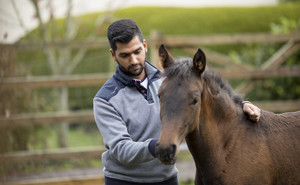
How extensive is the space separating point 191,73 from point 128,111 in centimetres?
52

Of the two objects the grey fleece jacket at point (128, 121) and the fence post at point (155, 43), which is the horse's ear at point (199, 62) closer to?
the grey fleece jacket at point (128, 121)

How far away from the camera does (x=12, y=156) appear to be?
561cm

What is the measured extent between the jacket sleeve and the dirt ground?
11.2 ft

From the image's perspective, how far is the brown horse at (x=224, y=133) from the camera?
2406 mm

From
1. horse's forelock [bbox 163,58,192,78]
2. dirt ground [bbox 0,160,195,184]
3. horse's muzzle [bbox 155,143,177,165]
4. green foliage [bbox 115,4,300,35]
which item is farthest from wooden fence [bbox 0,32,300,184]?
green foliage [bbox 115,4,300,35]

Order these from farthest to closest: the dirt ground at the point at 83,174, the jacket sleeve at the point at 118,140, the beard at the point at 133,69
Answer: the dirt ground at the point at 83,174 < the beard at the point at 133,69 < the jacket sleeve at the point at 118,140

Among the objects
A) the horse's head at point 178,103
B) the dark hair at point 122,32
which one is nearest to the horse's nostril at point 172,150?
the horse's head at point 178,103

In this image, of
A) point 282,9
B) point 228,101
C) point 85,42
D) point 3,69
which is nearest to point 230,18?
point 282,9

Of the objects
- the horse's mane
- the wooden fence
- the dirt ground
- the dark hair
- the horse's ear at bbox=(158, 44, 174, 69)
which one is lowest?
the dirt ground

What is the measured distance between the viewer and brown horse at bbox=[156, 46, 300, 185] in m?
2.41

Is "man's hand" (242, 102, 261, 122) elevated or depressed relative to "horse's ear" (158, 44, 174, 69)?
depressed

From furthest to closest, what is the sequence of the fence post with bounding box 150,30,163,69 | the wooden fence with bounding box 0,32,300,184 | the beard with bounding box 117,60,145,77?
the fence post with bounding box 150,30,163,69, the wooden fence with bounding box 0,32,300,184, the beard with bounding box 117,60,145,77

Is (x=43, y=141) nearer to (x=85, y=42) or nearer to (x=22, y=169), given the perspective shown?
(x=22, y=169)

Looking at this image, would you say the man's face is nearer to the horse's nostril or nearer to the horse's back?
the horse's nostril
